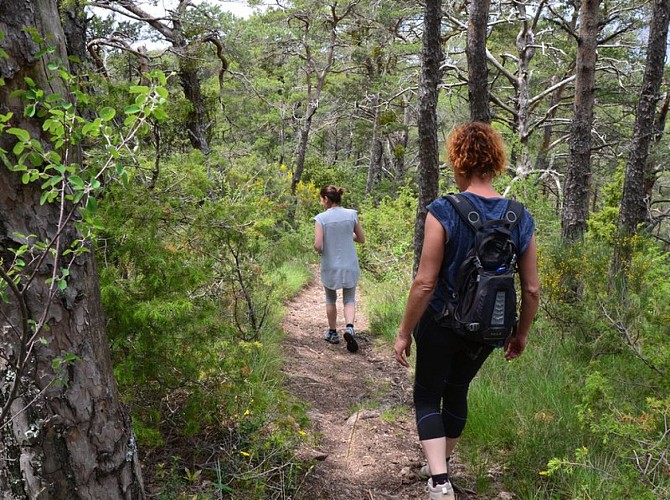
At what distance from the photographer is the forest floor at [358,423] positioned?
3.00m

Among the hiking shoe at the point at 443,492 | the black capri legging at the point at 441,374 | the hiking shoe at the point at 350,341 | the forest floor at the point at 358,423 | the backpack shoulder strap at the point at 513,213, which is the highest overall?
the backpack shoulder strap at the point at 513,213

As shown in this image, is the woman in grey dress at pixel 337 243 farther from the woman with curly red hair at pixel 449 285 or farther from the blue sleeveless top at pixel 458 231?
the blue sleeveless top at pixel 458 231

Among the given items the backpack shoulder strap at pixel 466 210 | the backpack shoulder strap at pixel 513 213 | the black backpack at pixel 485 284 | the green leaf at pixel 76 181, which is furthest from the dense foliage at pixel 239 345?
the backpack shoulder strap at pixel 466 210

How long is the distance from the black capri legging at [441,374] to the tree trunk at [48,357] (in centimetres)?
143

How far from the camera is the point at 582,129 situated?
6684mm

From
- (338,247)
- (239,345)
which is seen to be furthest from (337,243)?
(239,345)

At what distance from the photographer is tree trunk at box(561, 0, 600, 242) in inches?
259

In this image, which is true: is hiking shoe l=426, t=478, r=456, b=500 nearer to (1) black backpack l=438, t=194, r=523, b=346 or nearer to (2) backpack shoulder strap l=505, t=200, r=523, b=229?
(1) black backpack l=438, t=194, r=523, b=346

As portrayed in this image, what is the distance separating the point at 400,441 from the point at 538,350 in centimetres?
160

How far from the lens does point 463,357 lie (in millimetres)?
2602

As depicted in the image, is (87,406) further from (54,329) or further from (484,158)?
(484,158)

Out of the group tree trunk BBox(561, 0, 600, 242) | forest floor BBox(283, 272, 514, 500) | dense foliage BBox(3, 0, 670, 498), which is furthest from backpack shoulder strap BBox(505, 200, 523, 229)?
tree trunk BBox(561, 0, 600, 242)

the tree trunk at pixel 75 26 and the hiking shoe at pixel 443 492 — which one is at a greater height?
the tree trunk at pixel 75 26

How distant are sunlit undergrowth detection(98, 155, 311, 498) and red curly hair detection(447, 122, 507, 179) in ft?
4.69
